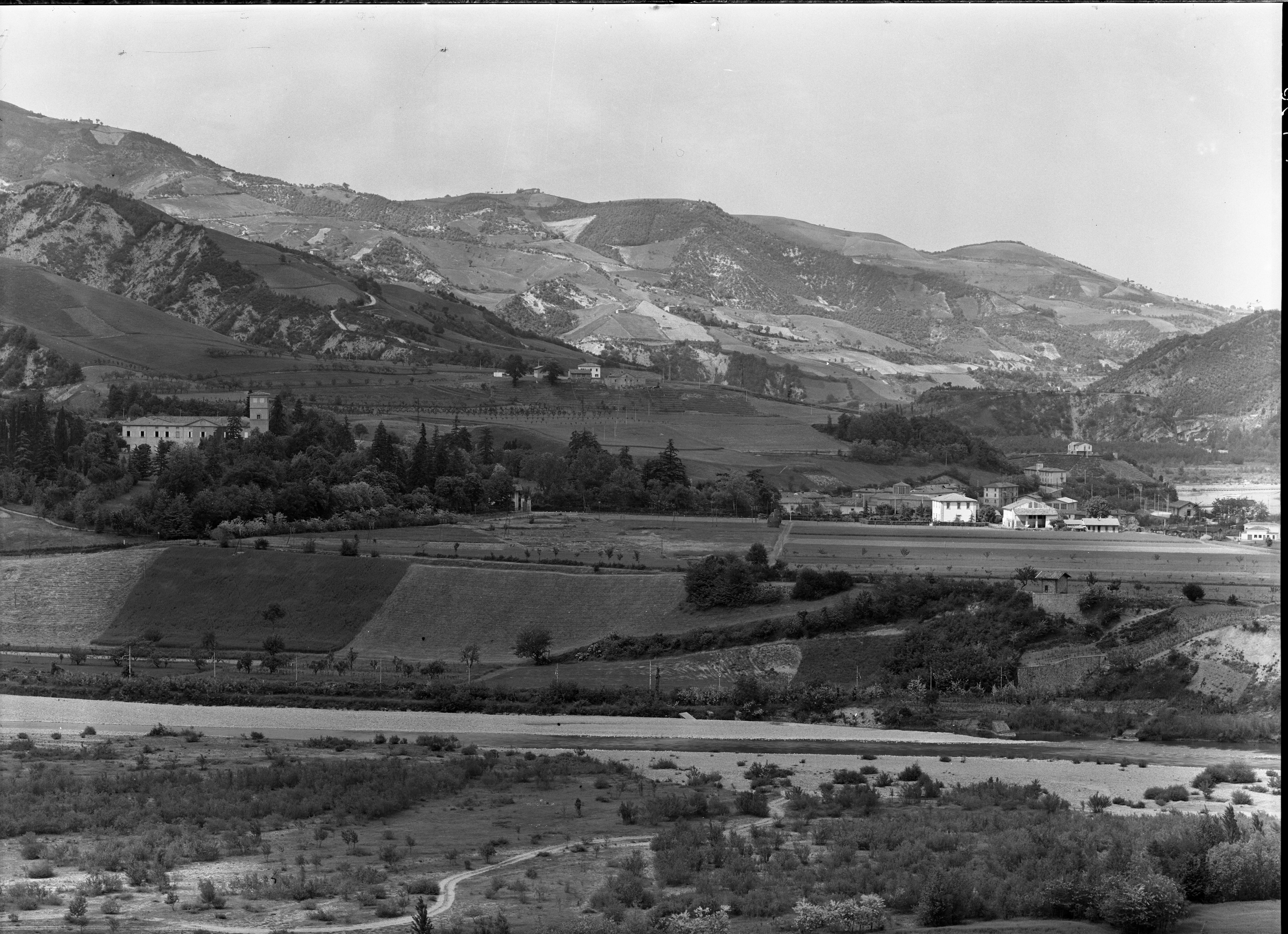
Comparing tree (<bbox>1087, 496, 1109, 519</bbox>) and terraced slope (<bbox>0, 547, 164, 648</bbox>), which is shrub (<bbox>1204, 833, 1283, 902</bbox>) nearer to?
tree (<bbox>1087, 496, 1109, 519</bbox>)

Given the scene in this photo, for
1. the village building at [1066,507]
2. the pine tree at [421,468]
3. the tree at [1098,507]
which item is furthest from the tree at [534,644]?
the tree at [1098,507]

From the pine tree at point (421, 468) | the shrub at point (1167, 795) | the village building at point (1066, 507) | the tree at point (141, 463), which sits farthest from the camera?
the pine tree at point (421, 468)

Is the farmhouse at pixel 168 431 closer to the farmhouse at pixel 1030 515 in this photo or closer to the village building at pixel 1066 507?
the farmhouse at pixel 1030 515

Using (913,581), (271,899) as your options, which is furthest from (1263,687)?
(271,899)

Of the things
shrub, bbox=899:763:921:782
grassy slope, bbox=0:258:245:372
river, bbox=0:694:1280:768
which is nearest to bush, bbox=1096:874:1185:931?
shrub, bbox=899:763:921:782

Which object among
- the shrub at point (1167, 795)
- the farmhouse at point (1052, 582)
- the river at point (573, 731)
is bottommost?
the river at point (573, 731)

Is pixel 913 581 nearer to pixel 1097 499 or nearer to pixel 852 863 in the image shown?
pixel 1097 499

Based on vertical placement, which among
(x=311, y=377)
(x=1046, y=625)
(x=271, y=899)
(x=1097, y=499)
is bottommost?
(x=271, y=899)
